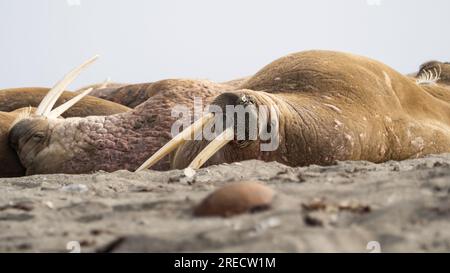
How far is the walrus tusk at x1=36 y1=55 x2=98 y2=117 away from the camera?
6930mm

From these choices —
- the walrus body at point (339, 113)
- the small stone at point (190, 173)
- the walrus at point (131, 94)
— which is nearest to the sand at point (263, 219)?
the small stone at point (190, 173)

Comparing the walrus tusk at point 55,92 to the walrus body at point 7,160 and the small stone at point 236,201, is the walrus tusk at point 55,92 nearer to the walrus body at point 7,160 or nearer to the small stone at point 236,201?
the walrus body at point 7,160

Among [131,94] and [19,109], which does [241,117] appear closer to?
[19,109]

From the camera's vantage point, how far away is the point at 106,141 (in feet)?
20.5

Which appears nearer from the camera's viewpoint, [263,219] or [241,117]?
[263,219]

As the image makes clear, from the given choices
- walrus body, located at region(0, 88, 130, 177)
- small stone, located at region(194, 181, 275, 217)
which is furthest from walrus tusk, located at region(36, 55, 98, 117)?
small stone, located at region(194, 181, 275, 217)

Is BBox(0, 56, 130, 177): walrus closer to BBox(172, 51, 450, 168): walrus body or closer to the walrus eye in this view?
the walrus eye

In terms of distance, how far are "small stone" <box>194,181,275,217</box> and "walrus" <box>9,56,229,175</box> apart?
12.5ft

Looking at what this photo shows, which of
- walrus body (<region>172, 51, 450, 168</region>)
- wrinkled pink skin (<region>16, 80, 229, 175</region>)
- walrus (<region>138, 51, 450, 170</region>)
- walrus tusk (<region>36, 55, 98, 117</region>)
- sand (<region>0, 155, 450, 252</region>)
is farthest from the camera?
walrus tusk (<region>36, 55, 98, 117</region>)

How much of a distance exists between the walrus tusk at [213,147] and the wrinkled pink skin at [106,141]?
1565mm

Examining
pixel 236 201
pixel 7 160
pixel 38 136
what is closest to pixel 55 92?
pixel 38 136

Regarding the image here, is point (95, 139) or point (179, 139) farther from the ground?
point (179, 139)

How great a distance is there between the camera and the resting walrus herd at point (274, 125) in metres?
4.61

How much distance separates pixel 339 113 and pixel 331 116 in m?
0.09
